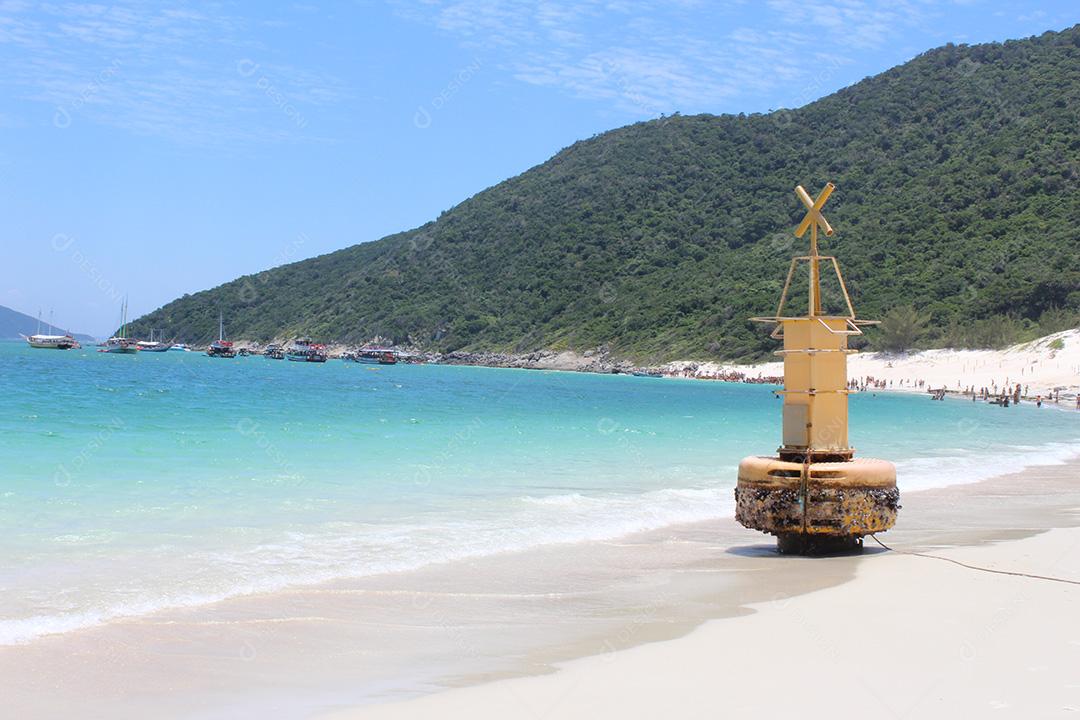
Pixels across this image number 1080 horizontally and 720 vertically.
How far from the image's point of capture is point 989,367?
73125 mm

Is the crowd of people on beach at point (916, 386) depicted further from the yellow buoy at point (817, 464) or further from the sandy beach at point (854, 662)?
the sandy beach at point (854, 662)

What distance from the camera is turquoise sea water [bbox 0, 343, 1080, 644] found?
33.0 feet

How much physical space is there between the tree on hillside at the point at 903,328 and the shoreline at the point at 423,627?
73509 mm

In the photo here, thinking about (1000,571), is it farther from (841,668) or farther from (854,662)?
(841,668)

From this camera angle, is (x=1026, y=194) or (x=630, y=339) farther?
(x=630, y=339)

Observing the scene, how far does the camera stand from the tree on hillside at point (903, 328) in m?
82.2

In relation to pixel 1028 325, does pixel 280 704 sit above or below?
below

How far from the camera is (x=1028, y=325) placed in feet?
253

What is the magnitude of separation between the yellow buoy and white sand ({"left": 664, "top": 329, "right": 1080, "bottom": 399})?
5650cm

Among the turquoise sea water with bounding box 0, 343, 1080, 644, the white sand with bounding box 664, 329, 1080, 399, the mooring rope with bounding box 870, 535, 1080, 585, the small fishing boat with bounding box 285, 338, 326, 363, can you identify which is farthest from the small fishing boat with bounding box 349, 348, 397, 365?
the mooring rope with bounding box 870, 535, 1080, 585

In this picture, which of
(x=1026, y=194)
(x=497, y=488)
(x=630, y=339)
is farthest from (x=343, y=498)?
(x=630, y=339)

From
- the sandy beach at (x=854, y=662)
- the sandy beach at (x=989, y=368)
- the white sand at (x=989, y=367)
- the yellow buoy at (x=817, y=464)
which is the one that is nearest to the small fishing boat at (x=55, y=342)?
the sandy beach at (x=989, y=368)

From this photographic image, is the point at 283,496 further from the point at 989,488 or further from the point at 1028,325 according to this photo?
the point at 1028,325

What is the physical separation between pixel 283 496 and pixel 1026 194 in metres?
91.4
